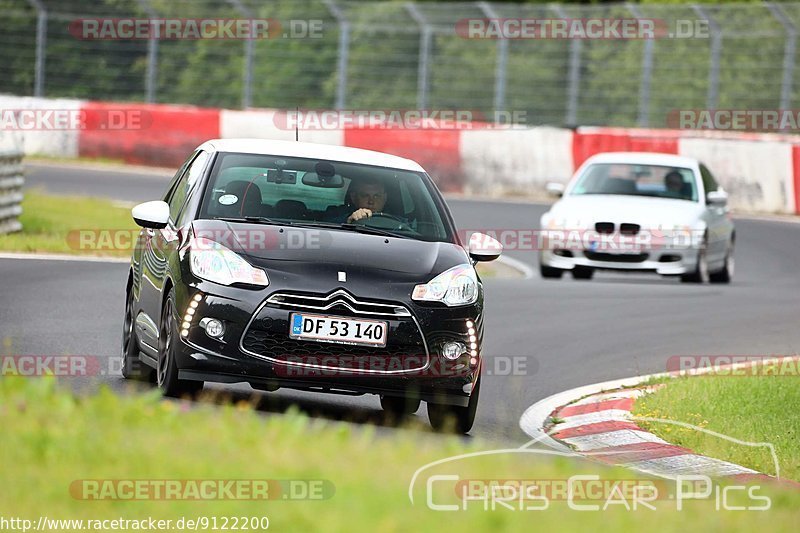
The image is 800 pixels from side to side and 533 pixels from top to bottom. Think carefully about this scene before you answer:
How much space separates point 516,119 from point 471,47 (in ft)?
6.17

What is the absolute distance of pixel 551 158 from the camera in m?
29.8

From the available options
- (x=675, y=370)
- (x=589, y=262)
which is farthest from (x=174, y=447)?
(x=589, y=262)

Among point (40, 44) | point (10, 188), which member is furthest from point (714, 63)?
point (10, 188)

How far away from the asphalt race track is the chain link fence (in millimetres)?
9450

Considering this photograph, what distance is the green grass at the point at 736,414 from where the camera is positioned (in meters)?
9.66

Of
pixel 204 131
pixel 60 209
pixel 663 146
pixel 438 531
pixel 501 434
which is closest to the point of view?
pixel 438 531

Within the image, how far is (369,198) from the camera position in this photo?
9.85m

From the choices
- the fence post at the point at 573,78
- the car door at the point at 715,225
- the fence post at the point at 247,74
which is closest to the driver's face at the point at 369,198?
the car door at the point at 715,225

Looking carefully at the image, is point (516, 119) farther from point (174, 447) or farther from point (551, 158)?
point (174, 447)

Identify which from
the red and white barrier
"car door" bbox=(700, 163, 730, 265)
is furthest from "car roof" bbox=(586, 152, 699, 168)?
the red and white barrier

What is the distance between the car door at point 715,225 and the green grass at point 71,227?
6.41 metres

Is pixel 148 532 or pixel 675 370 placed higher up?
pixel 148 532

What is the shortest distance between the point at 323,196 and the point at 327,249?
0.95 meters

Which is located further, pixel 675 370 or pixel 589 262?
pixel 589 262
